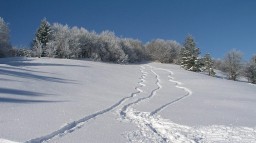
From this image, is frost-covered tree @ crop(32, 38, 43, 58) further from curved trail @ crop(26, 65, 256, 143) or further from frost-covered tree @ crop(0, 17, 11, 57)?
curved trail @ crop(26, 65, 256, 143)

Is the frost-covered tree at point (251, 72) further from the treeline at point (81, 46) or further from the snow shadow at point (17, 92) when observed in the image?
the snow shadow at point (17, 92)

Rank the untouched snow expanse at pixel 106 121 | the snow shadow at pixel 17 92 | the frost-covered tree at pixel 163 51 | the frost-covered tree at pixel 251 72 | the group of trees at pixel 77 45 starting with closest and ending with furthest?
the untouched snow expanse at pixel 106 121, the snow shadow at pixel 17 92, the group of trees at pixel 77 45, the frost-covered tree at pixel 251 72, the frost-covered tree at pixel 163 51

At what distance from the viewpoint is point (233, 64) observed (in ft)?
203

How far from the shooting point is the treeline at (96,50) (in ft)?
166

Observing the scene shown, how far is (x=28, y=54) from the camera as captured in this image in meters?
50.1

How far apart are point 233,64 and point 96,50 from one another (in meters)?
23.8

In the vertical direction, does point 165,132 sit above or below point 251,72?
above

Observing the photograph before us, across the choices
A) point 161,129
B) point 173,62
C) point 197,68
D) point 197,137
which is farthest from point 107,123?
point 173,62

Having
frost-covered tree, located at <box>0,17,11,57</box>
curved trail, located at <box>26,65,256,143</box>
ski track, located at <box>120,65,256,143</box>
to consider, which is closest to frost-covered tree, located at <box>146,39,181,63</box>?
frost-covered tree, located at <box>0,17,11,57</box>

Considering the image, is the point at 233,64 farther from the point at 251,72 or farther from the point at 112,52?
the point at 112,52

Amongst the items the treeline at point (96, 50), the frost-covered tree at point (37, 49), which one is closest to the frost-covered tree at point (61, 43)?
the treeline at point (96, 50)

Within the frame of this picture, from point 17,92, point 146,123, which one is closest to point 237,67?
point 17,92

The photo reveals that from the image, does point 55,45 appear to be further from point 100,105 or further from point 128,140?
point 128,140

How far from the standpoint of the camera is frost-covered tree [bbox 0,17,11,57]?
45.9 m
